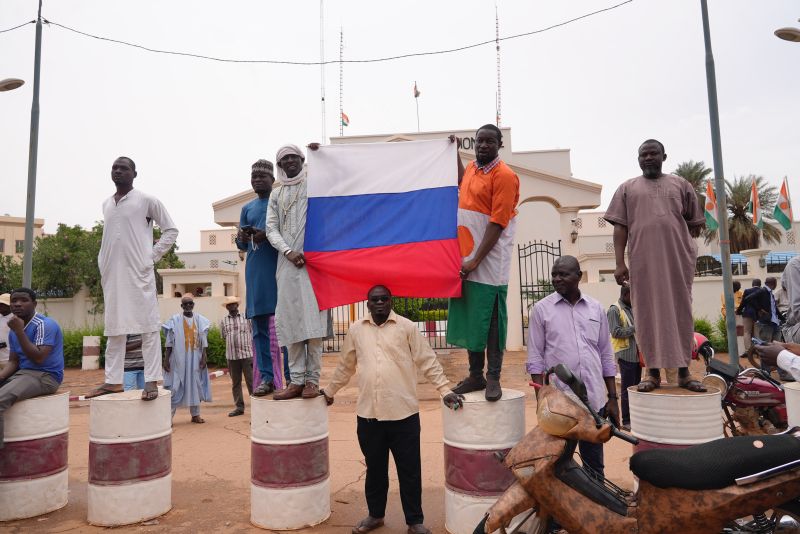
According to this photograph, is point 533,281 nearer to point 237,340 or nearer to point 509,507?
point 237,340

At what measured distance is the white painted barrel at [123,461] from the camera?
434 cm

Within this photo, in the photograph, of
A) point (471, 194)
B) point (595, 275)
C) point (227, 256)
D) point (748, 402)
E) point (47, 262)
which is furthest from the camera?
point (227, 256)

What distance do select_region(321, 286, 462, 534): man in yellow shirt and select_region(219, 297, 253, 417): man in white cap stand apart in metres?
4.94

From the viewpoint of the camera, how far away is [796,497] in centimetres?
257

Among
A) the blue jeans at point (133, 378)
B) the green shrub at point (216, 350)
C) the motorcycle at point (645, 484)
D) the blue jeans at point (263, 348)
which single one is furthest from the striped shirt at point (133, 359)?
the green shrub at point (216, 350)

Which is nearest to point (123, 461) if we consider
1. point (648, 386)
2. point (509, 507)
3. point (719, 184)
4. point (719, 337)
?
point (509, 507)

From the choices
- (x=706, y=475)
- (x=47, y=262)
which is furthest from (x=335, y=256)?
(x=47, y=262)

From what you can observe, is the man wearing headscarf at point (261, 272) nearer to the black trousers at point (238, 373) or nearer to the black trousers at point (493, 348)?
the black trousers at point (493, 348)

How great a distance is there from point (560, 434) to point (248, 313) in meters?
2.63

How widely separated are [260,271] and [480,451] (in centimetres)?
218

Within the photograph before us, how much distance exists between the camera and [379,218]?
448 cm

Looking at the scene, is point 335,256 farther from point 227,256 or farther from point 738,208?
point 227,256

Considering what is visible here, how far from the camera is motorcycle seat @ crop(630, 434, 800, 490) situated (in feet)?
8.26

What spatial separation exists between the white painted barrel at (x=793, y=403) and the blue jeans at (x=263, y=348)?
11.8 feet
